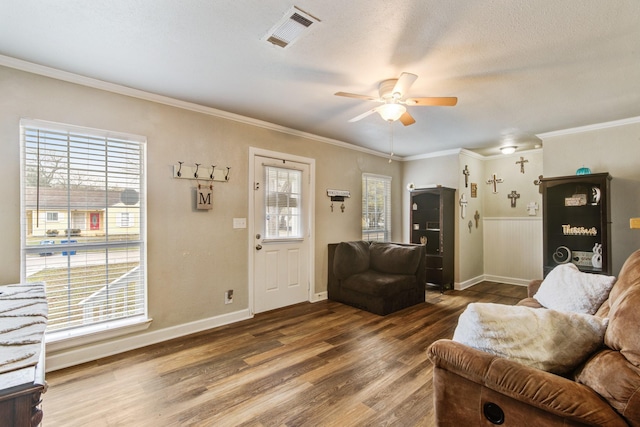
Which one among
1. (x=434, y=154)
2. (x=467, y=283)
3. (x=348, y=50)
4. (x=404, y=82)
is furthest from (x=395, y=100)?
(x=467, y=283)

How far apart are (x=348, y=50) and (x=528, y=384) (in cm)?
213

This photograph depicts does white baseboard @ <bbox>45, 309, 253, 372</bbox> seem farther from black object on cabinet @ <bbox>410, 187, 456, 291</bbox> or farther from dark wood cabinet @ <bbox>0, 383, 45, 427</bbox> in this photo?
black object on cabinet @ <bbox>410, 187, 456, 291</bbox>

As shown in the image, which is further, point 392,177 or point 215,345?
point 392,177

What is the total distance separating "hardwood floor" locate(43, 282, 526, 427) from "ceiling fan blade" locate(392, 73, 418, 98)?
88.1 inches

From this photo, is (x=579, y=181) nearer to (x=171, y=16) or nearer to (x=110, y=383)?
(x=171, y=16)

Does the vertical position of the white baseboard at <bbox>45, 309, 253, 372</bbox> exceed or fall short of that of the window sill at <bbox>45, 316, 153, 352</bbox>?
it falls short

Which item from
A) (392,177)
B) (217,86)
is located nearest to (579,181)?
(392,177)

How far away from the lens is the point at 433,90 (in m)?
2.76

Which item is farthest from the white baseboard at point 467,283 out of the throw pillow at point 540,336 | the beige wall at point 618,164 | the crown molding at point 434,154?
the throw pillow at point 540,336

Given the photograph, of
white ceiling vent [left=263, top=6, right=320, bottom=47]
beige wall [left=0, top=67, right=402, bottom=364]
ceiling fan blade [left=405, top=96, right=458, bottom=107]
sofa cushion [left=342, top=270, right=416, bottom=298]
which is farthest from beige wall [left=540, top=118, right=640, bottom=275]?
white ceiling vent [left=263, top=6, right=320, bottom=47]

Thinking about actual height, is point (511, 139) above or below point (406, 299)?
above

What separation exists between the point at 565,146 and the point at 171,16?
472 centimetres

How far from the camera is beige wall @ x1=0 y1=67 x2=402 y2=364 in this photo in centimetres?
225

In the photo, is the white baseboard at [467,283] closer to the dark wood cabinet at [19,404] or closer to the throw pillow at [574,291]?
the throw pillow at [574,291]
